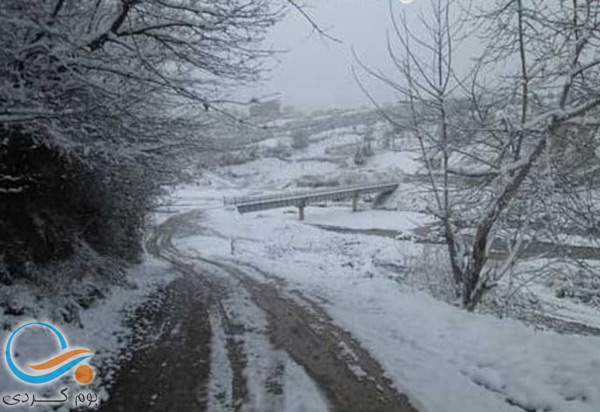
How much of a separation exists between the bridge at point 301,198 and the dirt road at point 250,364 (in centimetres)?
4359

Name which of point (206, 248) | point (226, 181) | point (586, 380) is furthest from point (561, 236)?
point (226, 181)

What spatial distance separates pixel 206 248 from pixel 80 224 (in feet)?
72.6

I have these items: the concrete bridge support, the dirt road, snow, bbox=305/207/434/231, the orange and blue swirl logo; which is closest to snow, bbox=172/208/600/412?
the dirt road

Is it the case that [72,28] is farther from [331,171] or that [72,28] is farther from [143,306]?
[331,171]

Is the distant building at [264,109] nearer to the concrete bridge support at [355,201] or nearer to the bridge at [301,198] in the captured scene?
the bridge at [301,198]

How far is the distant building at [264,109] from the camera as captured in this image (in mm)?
7591

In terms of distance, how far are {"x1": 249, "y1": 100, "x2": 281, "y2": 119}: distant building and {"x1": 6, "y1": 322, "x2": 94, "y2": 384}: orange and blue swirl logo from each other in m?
4.04

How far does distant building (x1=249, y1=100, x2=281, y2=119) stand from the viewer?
299 inches

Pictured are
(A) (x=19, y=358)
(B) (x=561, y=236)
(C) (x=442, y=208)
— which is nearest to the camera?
(A) (x=19, y=358)

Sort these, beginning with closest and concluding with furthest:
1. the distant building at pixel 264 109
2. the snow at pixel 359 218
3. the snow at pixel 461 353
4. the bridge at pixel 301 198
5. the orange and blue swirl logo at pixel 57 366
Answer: the snow at pixel 461 353
the orange and blue swirl logo at pixel 57 366
the distant building at pixel 264 109
the snow at pixel 359 218
the bridge at pixel 301 198

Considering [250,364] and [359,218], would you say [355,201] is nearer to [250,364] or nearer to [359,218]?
[359,218]

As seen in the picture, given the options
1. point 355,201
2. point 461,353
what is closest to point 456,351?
point 461,353

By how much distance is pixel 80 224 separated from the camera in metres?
10.3

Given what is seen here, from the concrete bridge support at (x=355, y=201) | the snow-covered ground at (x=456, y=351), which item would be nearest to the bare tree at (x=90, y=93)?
the snow-covered ground at (x=456, y=351)
